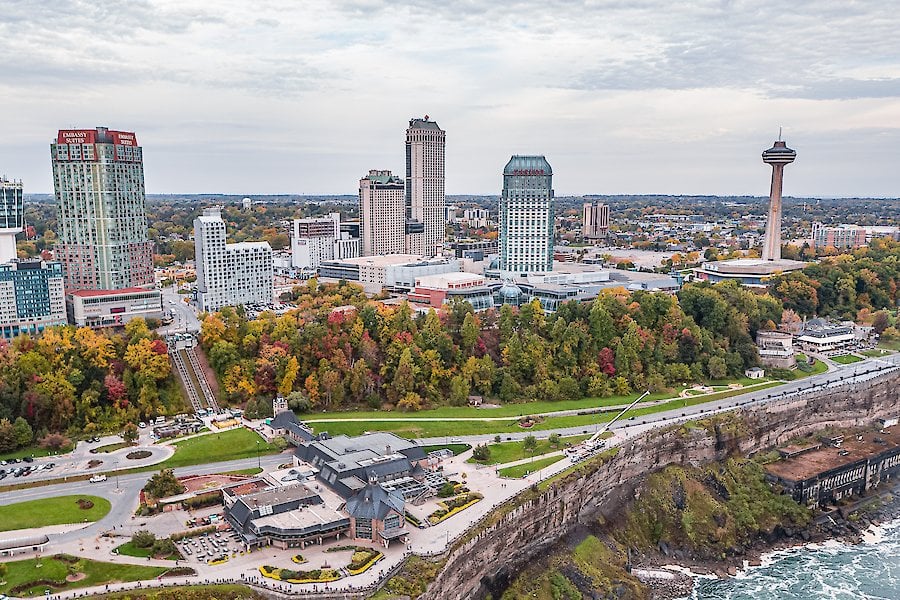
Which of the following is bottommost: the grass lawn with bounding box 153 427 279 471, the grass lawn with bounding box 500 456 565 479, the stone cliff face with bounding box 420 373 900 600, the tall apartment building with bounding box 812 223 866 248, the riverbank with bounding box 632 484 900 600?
the riverbank with bounding box 632 484 900 600

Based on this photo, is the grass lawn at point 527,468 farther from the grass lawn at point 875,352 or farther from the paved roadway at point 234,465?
the grass lawn at point 875,352

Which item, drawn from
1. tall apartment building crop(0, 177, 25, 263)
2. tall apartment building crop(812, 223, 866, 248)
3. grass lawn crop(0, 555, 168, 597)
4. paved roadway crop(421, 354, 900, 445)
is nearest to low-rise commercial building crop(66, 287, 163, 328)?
tall apartment building crop(0, 177, 25, 263)

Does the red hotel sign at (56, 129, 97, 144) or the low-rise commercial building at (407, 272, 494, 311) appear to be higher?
the red hotel sign at (56, 129, 97, 144)

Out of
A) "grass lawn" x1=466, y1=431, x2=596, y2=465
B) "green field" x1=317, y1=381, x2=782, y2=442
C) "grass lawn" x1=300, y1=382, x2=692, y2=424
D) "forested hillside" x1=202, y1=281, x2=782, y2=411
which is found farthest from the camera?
"forested hillside" x1=202, y1=281, x2=782, y2=411

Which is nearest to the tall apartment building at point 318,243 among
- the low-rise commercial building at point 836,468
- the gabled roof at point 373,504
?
the low-rise commercial building at point 836,468

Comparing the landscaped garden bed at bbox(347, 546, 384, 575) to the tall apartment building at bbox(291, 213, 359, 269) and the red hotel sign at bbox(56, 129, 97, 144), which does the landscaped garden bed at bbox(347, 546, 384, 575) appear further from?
the tall apartment building at bbox(291, 213, 359, 269)

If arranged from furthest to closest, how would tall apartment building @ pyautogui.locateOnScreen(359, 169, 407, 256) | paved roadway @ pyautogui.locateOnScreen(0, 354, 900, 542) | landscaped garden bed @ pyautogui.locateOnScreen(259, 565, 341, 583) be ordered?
1. tall apartment building @ pyautogui.locateOnScreen(359, 169, 407, 256)
2. paved roadway @ pyautogui.locateOnScreen(0, 354, 900, 542)
3. landscaped garden bed @ pyautogui.locateOnScreen(259, 565, 341, 583)

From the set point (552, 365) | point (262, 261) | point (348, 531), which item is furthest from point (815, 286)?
point (348, 531)

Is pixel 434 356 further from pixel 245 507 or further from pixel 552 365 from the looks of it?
pixel 245 507
